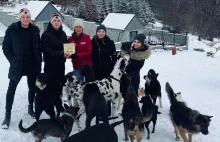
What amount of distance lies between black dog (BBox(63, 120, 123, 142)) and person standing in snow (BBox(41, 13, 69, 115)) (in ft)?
5.03

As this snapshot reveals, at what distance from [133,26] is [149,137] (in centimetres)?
2119

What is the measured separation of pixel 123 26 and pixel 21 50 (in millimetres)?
20908

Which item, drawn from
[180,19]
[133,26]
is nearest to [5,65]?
[133,26]

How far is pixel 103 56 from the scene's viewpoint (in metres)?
6.09

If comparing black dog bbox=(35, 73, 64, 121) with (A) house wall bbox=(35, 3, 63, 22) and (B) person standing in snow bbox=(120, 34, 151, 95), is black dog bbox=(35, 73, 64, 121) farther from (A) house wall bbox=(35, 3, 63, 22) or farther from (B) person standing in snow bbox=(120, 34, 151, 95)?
(A) house wall bbox=(35, 3, 63, 22)

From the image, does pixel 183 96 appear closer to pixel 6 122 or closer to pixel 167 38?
pixel 6 122

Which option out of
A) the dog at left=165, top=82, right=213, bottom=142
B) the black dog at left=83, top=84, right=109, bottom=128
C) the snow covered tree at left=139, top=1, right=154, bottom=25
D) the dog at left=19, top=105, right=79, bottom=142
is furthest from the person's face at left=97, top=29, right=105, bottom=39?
the snow covered tree at left=139, top=1, right=154, bottom=25

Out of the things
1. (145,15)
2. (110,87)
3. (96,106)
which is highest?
(145,15)

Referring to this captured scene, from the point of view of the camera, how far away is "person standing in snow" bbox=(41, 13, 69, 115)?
515 centimetres

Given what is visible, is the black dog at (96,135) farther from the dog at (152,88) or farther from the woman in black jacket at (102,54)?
the dog at (152,88)

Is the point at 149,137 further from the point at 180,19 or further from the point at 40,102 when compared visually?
the point at 180,19

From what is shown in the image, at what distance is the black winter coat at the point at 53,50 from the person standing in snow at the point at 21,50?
0.52ft

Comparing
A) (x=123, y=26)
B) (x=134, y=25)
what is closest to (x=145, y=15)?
(x=134, y=25)

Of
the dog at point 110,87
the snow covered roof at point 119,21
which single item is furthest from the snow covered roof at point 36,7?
the dog at point 110,87
